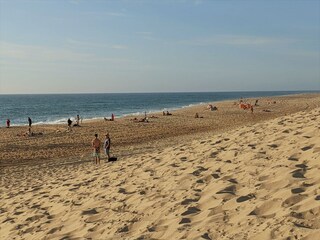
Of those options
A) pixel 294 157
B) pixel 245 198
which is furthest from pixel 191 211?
pixel 294 157

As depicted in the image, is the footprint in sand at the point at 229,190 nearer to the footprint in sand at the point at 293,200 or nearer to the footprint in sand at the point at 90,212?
the footprint in sand at the point at 293,200

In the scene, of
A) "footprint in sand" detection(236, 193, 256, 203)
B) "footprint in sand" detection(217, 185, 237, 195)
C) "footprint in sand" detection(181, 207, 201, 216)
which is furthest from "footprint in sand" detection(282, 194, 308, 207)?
"footprint in sand" detection(181, 207, 201, 216)

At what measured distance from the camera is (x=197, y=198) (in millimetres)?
5758

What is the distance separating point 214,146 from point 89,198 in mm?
3972

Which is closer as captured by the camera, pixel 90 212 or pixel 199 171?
pixel 90 212

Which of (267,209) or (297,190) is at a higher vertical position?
(297,190)

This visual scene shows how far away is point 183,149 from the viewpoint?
10656 millimetres

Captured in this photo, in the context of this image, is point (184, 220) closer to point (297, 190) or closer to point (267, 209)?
point (267, 209)

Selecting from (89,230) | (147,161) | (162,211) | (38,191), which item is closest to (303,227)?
(162,211)

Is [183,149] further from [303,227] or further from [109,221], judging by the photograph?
[303,227]

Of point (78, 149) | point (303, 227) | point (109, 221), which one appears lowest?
point (78, 149)

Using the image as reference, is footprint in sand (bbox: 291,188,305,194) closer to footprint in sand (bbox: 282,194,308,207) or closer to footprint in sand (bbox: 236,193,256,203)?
footprint in sand (bbox: 282,194,308,207)

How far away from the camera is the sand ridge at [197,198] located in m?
4.49

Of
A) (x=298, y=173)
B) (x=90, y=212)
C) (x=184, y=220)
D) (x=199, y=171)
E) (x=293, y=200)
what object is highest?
(x=298, y=173)
